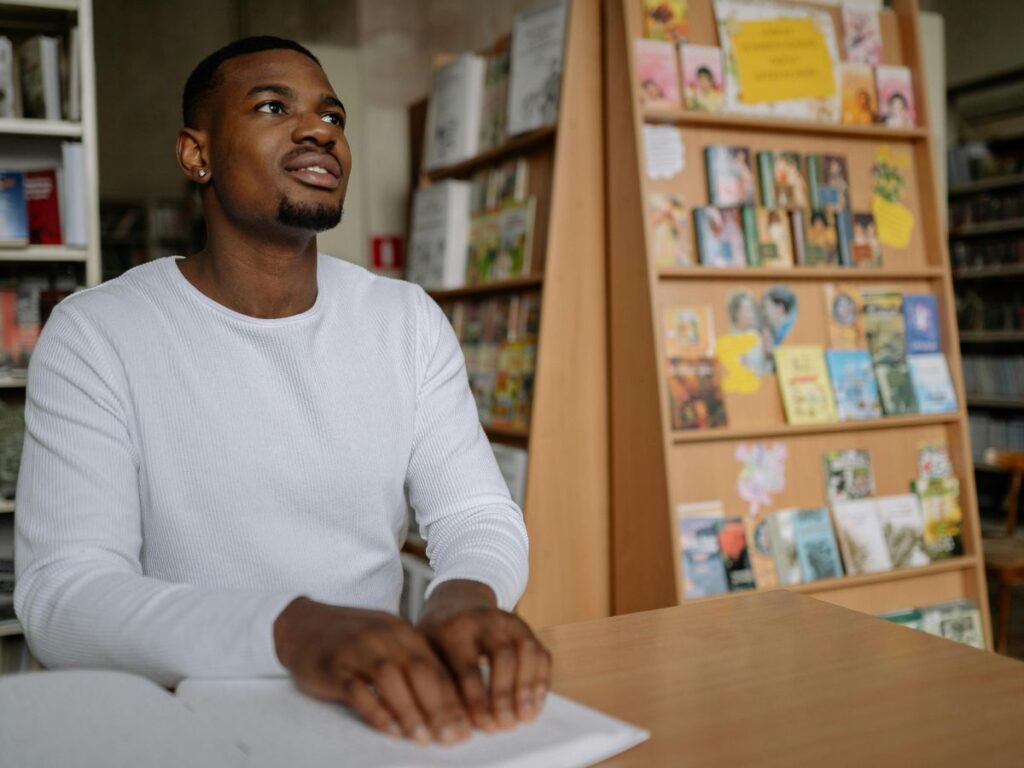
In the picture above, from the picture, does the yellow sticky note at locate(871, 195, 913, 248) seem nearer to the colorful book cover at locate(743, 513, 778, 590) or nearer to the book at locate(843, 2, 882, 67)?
the book at locate(843, 2, 882, 67)

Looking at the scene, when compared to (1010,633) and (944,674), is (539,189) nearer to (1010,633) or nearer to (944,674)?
(944,674)

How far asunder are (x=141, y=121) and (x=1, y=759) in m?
7.42

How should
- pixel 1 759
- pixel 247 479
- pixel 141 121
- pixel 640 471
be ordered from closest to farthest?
pixel 1 759 → pixel 247 479 → pixel 640 471 → pixel 141 121

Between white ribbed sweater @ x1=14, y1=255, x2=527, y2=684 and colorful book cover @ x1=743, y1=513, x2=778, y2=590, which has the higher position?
white ribbed sweater @ x1=14, y1=255, x2=527, y2=684

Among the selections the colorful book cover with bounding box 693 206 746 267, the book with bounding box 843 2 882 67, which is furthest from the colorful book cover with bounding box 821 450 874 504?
the book with bounding box 843 2 882 67

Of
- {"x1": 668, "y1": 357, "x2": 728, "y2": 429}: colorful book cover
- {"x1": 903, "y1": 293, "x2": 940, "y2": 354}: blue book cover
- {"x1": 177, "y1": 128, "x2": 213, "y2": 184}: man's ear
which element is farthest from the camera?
{"x1": 903, "y1": 293, "x2": 940, "y2": 354}: blue book cover

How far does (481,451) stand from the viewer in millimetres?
1379

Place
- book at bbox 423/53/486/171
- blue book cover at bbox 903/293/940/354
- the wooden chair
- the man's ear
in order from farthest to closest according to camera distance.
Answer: the wooden chair
book at bbox 423/53/486/171
blue book cover at bbox 903/293/940/354
the man's ear

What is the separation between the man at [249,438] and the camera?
0.95 metres

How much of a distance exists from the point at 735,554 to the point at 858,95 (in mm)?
1367

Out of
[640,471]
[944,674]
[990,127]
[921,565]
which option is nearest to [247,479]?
[944,674]

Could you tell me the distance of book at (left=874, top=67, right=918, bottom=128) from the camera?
301 centimetres

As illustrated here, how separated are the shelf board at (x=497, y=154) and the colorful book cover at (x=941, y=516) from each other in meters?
1.48

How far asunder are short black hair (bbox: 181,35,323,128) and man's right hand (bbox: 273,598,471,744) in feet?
2.79
